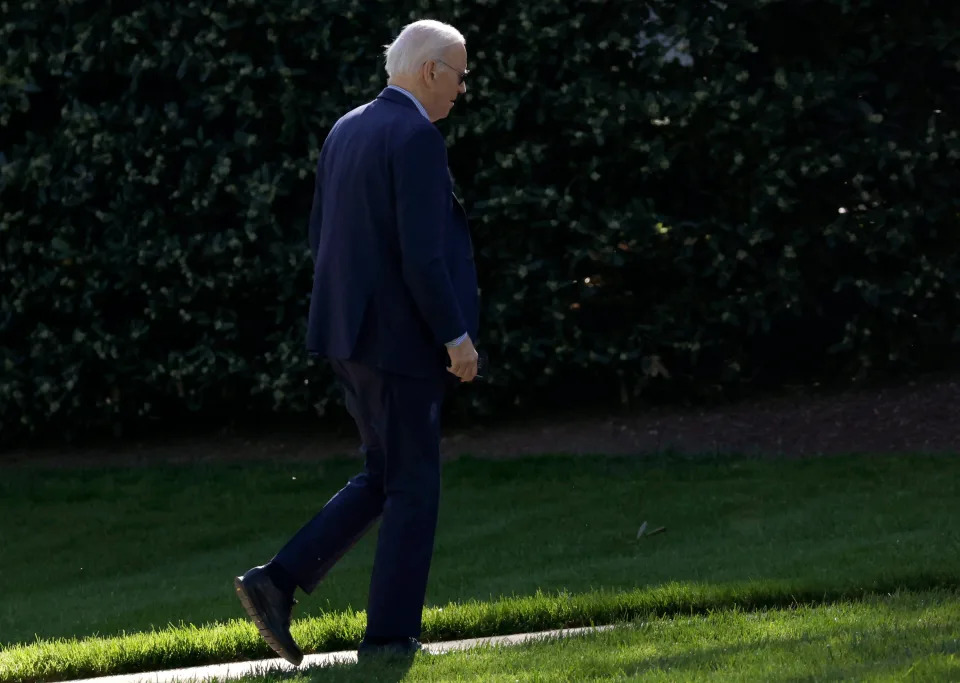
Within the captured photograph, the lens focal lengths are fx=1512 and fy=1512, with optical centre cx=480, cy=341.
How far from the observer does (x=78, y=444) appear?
1059cm

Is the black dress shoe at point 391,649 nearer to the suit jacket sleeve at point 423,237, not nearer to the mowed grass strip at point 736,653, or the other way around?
the mowed grass strip at point 736,653

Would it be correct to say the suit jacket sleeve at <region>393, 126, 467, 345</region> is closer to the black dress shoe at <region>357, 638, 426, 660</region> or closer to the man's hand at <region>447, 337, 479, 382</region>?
the man's hand at <region>447, 337, 479, 382</region>

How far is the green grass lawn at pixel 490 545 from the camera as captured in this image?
5.65 meters

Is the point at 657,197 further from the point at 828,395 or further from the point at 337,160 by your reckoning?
the point at 337,160

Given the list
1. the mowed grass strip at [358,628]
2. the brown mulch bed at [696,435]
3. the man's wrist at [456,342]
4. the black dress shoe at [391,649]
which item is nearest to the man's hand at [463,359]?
the man's wrist at [456,342]

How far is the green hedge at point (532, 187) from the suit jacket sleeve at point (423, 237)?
461cm

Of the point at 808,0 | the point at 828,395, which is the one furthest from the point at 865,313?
the point at 808,0

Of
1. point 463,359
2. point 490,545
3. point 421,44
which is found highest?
point 421,44

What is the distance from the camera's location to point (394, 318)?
4668 millimetres

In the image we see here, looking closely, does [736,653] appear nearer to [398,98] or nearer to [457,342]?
[457,342]

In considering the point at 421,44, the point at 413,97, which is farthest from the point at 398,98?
the point at 421,44

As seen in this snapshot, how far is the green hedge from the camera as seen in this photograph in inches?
359

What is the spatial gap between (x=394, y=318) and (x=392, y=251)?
0.21 meters

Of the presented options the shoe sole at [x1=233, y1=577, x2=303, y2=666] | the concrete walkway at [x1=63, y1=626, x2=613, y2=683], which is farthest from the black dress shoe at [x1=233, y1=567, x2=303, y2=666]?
the concrete walkway at [x1=63, y1=626, x2=613, y2=683]
